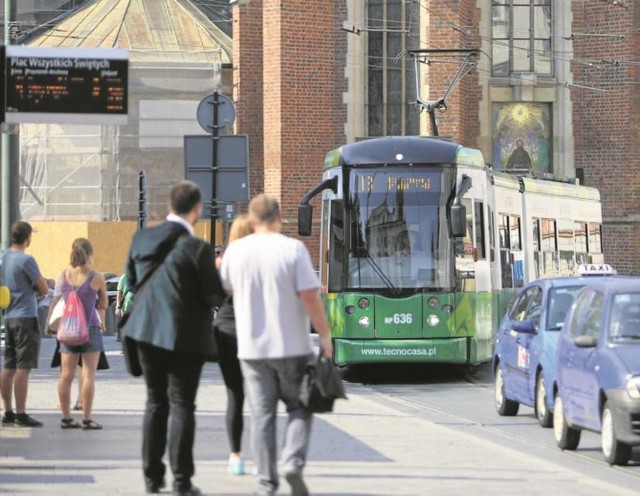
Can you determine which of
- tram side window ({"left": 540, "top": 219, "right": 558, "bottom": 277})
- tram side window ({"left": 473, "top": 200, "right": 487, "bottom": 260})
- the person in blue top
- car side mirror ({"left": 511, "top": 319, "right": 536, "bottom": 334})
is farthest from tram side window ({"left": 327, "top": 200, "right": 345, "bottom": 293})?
the person in blue top

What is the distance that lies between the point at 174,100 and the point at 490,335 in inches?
994

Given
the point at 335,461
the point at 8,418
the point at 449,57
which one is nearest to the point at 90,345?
the point at 8,418

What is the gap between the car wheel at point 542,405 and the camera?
625 inches

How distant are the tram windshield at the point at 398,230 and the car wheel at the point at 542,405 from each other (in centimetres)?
633

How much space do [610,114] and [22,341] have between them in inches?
1260

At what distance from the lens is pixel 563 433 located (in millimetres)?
14047

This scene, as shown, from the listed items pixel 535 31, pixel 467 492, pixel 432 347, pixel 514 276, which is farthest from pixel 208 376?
pixel 535 31

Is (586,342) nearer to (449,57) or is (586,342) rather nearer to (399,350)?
(399,350)

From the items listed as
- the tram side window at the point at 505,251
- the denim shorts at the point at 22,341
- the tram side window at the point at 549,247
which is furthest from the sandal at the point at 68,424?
the tram side window at the point at 549,247

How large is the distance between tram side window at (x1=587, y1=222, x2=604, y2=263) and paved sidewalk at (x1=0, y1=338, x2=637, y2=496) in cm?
1561

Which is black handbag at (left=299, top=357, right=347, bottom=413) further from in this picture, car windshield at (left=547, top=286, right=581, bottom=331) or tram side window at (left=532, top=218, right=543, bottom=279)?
tram side window at (left=532, top=218, right=543, bottom=279)

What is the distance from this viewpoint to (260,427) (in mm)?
9375

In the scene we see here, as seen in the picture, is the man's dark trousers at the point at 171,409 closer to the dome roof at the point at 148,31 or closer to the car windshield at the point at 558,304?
the car windshield at the point at 558,304

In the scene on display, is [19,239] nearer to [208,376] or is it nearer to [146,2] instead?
[208,376]
